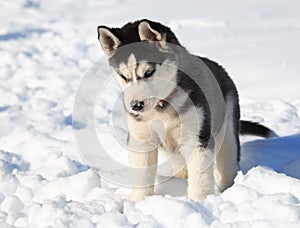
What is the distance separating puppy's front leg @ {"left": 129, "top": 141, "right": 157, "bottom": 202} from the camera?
14.4ft

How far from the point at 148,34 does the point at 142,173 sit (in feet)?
3.95

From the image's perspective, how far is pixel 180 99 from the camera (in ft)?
13.9

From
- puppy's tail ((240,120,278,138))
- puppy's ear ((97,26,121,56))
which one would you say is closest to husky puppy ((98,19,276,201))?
puppy's ear ((97,26,121,56))

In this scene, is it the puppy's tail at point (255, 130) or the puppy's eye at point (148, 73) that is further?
the puppy's tail at point (255, 130)

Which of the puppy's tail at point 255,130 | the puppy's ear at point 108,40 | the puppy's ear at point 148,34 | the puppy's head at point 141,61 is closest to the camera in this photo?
the puppy's head at point 141,61

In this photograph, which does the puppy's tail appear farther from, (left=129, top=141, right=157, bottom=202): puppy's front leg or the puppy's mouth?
the puppy's mouth

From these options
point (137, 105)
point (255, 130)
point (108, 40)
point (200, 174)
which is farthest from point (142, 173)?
point (255, 130)

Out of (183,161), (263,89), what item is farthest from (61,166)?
(263,89)

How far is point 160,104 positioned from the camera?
423 centimetres

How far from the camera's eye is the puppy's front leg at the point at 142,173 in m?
4.39

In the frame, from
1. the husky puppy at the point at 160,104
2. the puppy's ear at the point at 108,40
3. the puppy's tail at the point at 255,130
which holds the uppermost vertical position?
the puppy's ear at the point at 108,40

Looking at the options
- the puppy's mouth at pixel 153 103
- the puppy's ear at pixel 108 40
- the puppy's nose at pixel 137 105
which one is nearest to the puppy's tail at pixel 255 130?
the puppy's mouth at pixel 153 103

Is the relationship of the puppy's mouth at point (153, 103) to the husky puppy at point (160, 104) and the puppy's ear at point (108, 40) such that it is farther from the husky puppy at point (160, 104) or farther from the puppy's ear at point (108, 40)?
the puppy's ear at point (108, 40)

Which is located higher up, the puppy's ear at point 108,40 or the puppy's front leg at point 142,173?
the puppy's ear at point 108,40
